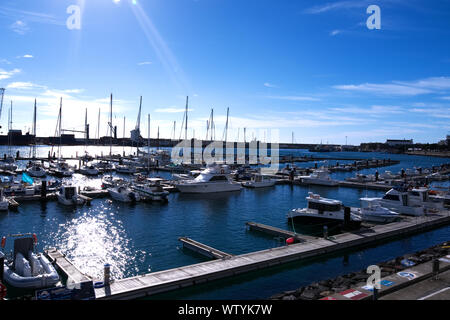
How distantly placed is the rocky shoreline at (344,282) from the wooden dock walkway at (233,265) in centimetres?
301

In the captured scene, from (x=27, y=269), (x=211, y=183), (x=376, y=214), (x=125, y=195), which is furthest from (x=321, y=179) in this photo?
(x=27, y=269)

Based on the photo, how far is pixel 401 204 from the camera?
115 ft

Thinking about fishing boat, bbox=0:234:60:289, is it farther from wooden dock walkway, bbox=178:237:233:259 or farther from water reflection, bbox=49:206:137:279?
wooden dock walkway, bbox=178:237:233:259

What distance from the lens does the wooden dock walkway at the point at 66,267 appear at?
53.0 feet

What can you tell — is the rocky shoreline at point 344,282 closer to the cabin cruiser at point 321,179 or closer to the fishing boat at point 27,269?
the fishing boat at point 27,269

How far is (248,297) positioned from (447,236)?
842 inches

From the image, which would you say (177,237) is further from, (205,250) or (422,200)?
(422,200)

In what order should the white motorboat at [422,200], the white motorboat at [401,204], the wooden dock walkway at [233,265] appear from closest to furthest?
the wooden dock walkway at [233,265]
the white motorboat at [401,204]
the white motorboat at [422,200]

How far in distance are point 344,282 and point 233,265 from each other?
5.58 metres

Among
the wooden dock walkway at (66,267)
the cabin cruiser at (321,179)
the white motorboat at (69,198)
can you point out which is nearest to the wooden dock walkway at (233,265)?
the wooden dock walkway at (66,267)

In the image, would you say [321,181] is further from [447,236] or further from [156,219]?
[156,219]

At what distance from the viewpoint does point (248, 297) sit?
52.5 ft
